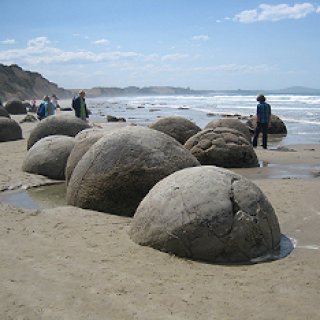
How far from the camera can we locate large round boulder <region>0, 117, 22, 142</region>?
52.1 ft

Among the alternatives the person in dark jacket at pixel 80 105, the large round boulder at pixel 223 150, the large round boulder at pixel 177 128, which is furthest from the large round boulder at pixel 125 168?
the person in dark jacket at pixel 80 105

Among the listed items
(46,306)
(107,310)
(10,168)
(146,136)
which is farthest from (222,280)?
(10,168)

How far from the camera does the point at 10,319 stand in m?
3.16

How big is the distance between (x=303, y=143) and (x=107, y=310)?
13887 mm

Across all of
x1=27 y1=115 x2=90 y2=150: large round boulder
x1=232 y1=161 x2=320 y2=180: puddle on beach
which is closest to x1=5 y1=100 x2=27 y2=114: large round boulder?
x1=27 y1=115 x2=90 y2=150: large round boulder

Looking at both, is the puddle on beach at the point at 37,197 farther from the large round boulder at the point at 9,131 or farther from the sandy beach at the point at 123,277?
the large round boulder at the point at 9,131

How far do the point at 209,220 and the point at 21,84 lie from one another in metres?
88.8

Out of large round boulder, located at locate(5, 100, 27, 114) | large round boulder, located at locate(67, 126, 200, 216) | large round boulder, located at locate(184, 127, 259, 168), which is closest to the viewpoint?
large round boulder, located at locate(67, 126, 200, 216)

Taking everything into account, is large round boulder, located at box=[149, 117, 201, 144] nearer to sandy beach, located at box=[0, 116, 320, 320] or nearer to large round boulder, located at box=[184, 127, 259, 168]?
large round boulder, located at box=[184, 127, 259, 168]

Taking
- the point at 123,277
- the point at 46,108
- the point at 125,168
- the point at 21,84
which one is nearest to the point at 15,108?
the point at 46,108

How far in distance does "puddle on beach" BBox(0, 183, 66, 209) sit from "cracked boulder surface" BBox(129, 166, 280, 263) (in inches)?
99.2

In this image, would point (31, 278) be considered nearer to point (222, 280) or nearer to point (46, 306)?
point (46, 306)

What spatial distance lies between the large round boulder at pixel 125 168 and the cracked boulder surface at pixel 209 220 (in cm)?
106

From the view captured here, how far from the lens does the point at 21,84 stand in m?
88.1
